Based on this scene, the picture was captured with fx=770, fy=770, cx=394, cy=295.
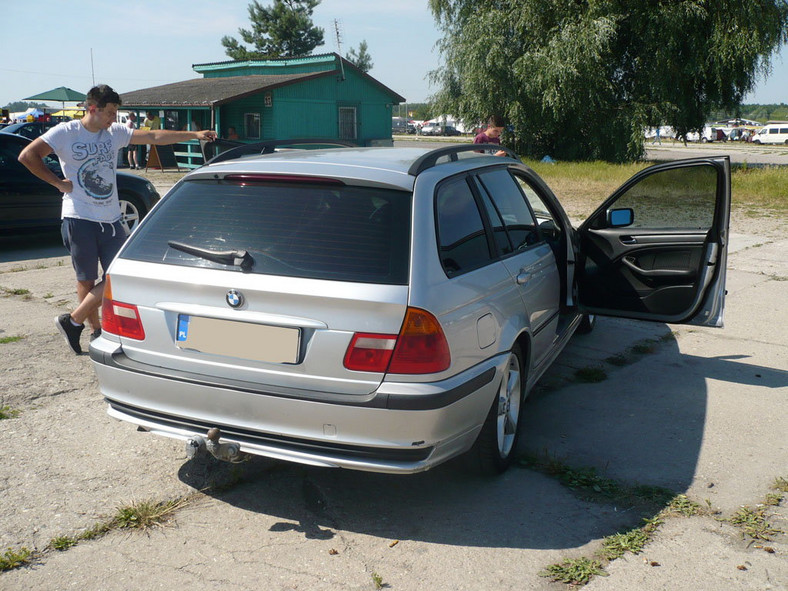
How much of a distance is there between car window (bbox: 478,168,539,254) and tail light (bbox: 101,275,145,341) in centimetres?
184

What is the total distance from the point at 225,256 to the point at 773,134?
66.6m

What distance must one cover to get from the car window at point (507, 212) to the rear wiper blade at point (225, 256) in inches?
55.6

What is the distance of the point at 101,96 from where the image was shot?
533cm

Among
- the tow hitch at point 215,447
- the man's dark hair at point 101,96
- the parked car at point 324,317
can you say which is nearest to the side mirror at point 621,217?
the parked car at point 324,317

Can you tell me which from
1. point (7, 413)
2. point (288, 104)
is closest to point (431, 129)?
point (288, 104)

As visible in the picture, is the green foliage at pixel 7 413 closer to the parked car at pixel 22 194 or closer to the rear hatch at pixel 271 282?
the rear hatch at pixel 271 282

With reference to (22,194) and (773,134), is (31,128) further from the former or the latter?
(773,134)

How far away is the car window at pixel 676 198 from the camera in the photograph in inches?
202

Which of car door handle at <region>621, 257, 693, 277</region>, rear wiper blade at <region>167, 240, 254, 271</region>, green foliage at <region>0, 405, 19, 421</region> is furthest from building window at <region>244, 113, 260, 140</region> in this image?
rear wiper blade at <region>167, 240, 254, 271</region>

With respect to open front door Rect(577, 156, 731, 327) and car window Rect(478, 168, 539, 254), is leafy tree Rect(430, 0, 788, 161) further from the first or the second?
car window Rect(478, 168, 539, 254)

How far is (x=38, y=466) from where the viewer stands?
3881 mm

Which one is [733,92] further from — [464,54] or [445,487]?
[445,487]

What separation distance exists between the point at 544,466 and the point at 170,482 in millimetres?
1895

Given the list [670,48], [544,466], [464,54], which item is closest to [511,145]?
[464,54]
